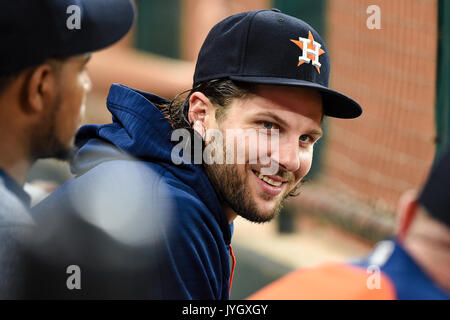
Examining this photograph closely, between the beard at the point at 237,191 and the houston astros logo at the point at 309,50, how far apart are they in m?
0.27

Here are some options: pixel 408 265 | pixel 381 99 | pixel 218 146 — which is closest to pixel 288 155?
pixel 218 146

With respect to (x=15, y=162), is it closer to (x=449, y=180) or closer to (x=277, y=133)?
(x=277, y=133)

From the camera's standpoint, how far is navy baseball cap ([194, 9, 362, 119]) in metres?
1.34

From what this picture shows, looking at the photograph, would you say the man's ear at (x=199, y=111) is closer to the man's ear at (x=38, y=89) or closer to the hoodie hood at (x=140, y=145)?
the hoodie hood at (x=140, y=145)

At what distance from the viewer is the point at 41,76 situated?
142 cm

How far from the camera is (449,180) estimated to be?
78cm

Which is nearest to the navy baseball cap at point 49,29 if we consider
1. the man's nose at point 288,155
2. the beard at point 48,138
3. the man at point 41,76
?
the man at point 41,76

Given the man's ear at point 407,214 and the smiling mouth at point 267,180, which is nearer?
the man's ear at point 407,214

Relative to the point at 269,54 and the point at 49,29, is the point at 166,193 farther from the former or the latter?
the point at 49,29

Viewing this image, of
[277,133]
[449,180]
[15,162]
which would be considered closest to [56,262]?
[15,162]

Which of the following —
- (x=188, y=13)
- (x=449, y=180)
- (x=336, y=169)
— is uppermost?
(x=449, y=180)

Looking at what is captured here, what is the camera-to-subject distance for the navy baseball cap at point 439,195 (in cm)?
78

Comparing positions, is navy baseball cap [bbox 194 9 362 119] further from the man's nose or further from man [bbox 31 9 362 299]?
the man's nose
